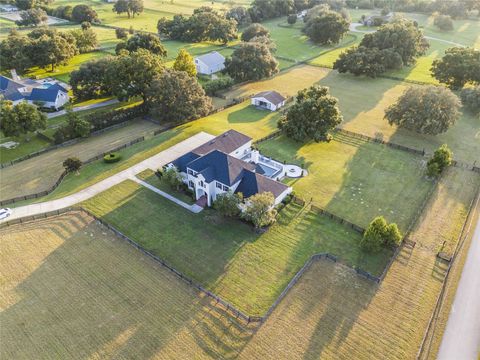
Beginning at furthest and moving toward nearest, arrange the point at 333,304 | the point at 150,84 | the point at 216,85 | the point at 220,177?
the point at 216,85 < the point at 150,84 < the point at 220,177 < the point at 333,304

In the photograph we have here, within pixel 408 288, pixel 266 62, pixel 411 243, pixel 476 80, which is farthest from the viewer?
pixel 266 62

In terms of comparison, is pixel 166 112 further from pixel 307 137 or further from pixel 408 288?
pixel 408 288

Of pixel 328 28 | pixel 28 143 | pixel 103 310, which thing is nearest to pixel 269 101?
pixel 28 143

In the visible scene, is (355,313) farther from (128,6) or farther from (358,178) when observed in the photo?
(128,6)

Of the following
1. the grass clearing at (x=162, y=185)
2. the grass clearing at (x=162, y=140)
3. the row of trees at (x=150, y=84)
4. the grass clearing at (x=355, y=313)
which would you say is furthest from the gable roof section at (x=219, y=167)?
the row of trees at (x=150, y=84)

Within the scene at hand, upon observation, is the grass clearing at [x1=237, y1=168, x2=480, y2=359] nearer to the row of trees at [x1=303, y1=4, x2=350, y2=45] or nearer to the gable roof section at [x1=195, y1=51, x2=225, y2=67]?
the gable roof section at [x1=195, y1=51, x2=225, y2=67]

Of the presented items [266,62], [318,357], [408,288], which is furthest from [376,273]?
[266,62]

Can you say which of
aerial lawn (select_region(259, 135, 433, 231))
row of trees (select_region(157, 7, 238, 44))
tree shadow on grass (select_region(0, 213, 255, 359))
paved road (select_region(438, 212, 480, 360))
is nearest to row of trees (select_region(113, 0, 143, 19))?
row of trees (select_region(157, 7, 238, 44))
